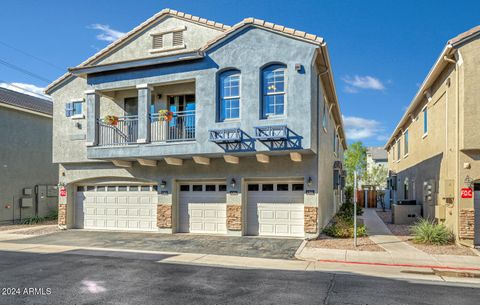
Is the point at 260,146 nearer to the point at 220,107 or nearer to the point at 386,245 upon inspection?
the point at 220,107

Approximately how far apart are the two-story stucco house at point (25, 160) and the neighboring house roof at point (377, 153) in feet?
167

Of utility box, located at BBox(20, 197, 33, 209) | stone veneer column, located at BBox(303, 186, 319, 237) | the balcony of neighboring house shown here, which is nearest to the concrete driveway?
stone veneer column, located at BBox(303, 186, 319, 237)

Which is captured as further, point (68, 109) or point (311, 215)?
point (68, 109)

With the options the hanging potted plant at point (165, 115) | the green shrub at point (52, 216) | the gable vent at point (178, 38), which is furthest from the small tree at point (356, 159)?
the hanging potted plant at point (165, 115)

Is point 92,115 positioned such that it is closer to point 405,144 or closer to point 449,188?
point 449,188

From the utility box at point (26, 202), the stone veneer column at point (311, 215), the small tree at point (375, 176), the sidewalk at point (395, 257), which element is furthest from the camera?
the small tree at point (375, 176)

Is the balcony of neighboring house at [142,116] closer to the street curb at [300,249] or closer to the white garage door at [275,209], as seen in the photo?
the white garage door at [275,209]

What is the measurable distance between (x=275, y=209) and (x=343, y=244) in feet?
10.2

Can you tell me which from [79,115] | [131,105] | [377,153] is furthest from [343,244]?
[377,153]

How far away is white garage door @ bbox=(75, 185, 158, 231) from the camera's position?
17.2 meters

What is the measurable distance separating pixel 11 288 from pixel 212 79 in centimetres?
961

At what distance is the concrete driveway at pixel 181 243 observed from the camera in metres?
12.3

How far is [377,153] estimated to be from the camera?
6275cm

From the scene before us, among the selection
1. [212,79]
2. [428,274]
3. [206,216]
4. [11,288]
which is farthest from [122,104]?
[428,274]
